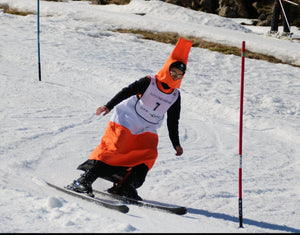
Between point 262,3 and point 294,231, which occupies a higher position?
point 262,3

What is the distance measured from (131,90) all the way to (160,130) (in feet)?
9.57

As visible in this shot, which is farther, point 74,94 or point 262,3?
point 262,3

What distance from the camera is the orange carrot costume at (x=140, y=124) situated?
4539mm

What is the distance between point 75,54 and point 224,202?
796 centimetres

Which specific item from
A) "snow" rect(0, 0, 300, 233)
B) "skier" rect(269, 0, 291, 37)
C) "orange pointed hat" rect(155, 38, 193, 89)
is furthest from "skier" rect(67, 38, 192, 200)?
"skier" rect(269, 0, 291, 37)

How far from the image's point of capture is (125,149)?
4539mm

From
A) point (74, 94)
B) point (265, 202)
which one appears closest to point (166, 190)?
point (265, 202)

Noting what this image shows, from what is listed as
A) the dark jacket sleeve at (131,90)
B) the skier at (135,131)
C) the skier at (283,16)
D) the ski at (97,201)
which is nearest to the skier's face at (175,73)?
the skier at (135,131)

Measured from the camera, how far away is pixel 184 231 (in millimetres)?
3314

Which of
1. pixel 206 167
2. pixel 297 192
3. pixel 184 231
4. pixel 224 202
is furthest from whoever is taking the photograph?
pixel 206 167

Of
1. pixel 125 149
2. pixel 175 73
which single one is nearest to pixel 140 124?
pixel 125 149

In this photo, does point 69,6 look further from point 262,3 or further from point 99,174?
point 99,174

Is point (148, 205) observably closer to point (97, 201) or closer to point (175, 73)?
point (97, 201)

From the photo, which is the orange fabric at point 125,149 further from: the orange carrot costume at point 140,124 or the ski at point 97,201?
the ski at point 97,201
